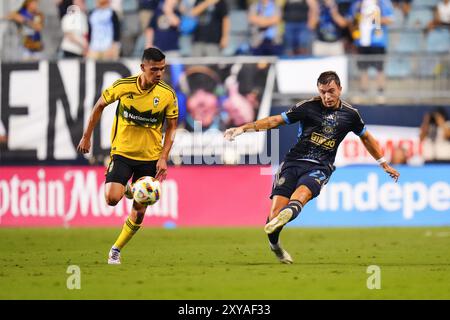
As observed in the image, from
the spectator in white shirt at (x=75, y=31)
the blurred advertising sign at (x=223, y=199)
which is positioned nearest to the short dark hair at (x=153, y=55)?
the blurred advertising sign at (x=223, y=199)

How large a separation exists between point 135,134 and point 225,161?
774 centimetres

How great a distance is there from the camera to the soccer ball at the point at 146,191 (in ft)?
41.8

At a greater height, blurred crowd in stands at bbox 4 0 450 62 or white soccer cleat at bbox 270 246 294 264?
blurred crowd in stands at bbox 4 0 450 62

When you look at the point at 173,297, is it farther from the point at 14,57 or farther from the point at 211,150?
the point at 14,57

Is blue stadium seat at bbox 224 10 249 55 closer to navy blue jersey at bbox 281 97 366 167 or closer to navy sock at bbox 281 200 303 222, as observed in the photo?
navy blue jersey at bbox 281 97 366 167

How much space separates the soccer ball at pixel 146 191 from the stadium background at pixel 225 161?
308 inches

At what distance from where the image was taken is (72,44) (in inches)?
891

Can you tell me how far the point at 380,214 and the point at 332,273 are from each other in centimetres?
873

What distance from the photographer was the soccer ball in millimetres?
12734

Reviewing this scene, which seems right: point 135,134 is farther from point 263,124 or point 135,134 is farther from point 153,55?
point 263,124

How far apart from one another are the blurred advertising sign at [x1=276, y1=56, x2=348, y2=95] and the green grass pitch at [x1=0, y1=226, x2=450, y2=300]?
300 cm

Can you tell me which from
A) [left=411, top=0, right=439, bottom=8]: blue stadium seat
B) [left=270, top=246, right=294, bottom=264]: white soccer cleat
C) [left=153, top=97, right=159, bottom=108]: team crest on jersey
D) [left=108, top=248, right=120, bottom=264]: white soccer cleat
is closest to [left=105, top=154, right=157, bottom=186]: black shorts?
[left=153, top=97, right=159, bottom=108]: team crest on jersey

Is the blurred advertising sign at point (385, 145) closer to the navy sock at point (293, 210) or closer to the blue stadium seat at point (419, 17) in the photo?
the blue stadium seat at point (419, 17)

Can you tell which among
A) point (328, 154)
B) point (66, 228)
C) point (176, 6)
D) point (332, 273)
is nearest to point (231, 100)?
point (176, 6)
